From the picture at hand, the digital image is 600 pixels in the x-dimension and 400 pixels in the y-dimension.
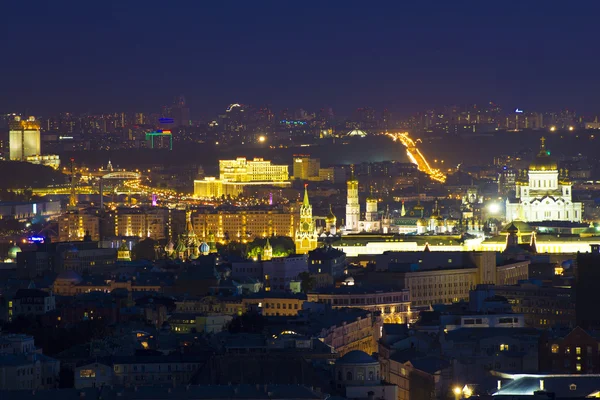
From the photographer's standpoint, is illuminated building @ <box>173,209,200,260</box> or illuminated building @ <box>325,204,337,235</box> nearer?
illuminated building @ <box>173,209,200,260</box>

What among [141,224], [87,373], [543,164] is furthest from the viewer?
[141,224]

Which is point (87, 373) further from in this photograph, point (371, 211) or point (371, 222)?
point (371, 211)

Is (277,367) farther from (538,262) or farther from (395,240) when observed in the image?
(395,240)

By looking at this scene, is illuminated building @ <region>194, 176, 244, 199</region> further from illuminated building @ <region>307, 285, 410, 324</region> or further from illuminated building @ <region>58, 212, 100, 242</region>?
illuminated building @ <region>307, 285, 410, 324</region>

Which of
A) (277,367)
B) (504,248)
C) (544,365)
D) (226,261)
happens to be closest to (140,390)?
(277,367)

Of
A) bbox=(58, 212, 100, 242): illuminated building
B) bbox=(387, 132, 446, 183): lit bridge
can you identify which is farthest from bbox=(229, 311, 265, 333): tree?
bbox=(387, 132, 446, 183): lit bridge

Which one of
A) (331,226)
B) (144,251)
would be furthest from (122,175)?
(144,251)
